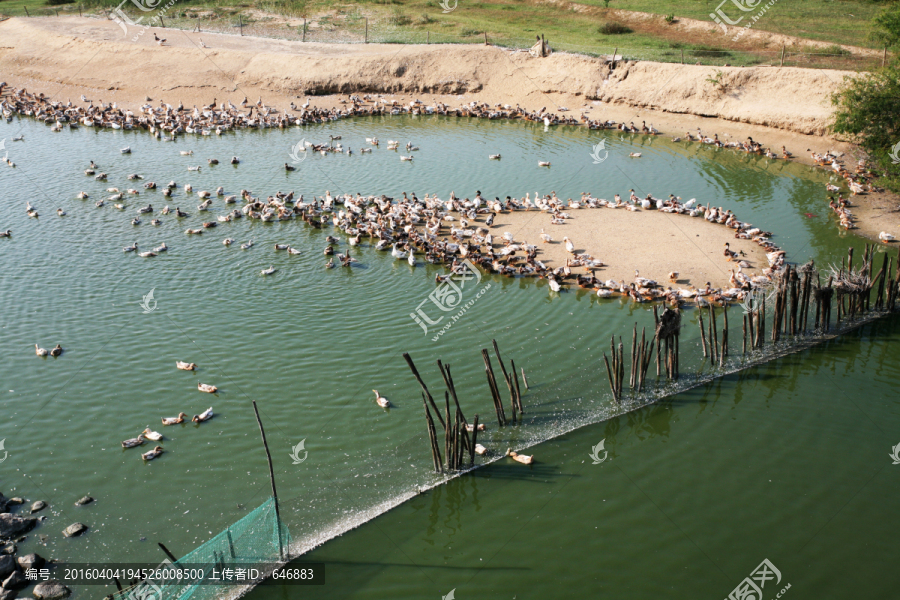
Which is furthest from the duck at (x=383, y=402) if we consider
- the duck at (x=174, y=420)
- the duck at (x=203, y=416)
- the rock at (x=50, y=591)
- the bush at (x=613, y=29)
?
the bush at (x=613, y=29)

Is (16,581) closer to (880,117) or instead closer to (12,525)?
(12,525)

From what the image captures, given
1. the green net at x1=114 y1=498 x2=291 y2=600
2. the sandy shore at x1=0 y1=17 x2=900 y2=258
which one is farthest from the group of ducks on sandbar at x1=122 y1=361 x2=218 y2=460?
the sandy shore at x1=0 y1=17 x2=900 y2=258

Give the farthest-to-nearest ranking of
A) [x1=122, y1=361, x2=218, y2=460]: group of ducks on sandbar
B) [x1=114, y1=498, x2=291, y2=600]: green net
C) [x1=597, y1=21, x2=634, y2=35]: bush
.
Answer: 1. [x1=597, y1=21, x2=634, y2=35]: bush
2. [x1=122, y1=361, x2=218, y2=460]: group of ducks on sandbar
3. [x1=114, y1=498, x2=291, y2=600]: green net

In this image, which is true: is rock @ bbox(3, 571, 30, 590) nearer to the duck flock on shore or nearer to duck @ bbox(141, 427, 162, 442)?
duck @ bbox(141, 427, 162, 442)

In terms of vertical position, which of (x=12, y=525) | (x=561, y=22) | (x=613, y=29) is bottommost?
(x=12, y=525)

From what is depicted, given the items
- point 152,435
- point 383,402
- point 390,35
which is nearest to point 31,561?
point 152,435

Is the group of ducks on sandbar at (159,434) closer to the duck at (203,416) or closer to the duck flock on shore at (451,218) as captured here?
the duck at (203,416)

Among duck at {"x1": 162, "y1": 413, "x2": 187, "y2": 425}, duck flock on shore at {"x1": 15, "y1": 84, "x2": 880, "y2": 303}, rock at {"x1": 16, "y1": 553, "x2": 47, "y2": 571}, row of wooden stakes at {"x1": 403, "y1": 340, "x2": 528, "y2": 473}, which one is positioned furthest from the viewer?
duck flock on shore at {"x1": 15, "y1": 84, "x2": 880, "y2": 303}

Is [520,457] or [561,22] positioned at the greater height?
[561,22]
